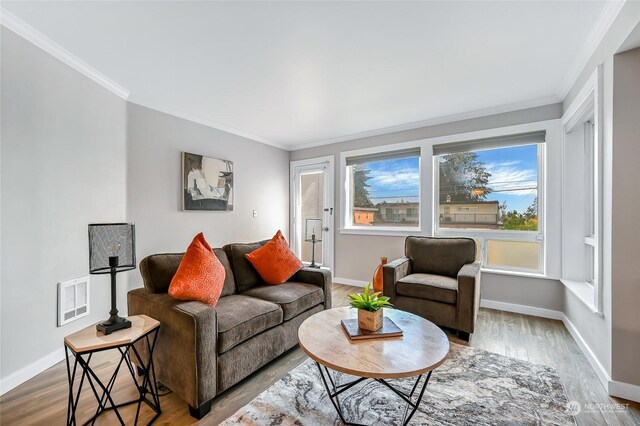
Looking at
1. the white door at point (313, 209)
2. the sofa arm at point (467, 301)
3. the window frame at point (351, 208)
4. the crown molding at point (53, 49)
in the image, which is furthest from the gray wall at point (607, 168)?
the crown molding at point (53, 49)

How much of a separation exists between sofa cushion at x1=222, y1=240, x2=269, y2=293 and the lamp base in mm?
1012

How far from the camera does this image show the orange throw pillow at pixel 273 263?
8.79ft

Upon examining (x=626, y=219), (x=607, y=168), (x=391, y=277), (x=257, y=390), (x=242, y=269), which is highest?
(x=607, y=168)

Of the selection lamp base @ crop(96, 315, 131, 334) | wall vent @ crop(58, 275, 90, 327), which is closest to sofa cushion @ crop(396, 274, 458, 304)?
lamp base @ crop(96, 315, 131, 334)

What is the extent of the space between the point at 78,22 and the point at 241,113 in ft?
5.78

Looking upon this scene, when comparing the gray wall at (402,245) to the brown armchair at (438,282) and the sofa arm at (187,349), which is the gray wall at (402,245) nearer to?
the brown armchair at (438,282)

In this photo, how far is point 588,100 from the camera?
2318mm

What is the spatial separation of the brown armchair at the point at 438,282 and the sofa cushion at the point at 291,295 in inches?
32.2

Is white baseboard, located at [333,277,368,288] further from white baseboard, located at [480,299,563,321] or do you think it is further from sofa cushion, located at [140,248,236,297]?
sofa cushion, located at [140,248,236,297]

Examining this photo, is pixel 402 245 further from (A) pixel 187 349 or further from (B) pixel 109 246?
(B) pixel 109 246

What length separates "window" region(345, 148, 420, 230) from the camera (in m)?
4.04

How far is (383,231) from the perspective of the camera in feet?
13.8

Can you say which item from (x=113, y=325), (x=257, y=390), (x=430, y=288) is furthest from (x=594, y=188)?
(x=113, y=325)

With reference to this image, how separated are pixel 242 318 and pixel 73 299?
5.41 ft
